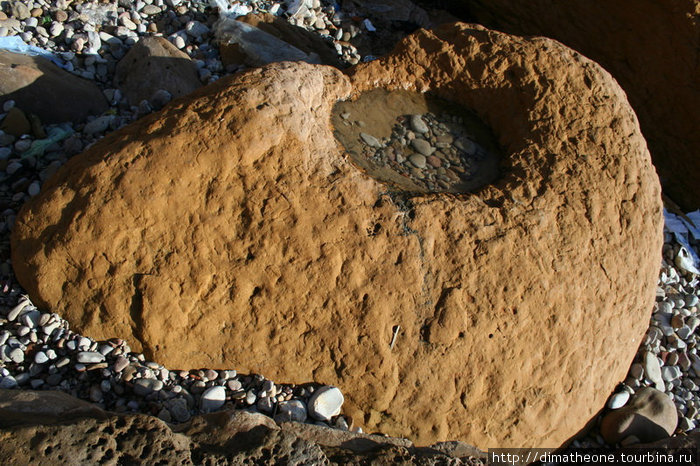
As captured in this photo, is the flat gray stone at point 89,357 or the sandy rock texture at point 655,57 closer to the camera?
the flat gray stone at point 89,357

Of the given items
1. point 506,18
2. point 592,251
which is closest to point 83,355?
point 592,251

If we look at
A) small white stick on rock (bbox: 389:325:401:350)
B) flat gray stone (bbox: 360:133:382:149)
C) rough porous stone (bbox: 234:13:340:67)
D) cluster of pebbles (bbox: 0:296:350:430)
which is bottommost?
cluster of pebbles (bbox: 0:296:350:430)

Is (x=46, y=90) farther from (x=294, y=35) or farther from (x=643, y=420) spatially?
(x=643, y=420)

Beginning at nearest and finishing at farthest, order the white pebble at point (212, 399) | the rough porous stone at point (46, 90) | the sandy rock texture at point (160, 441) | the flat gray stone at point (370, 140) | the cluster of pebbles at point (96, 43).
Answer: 1. the sandy rock texture at point (160, 441)
2. the white pebble at point (212, 399)
3. the flat gray stone at point (370, 140)
4. the cluster of pebbles at point (96, 43)
5. the rough porous stone at point (46, 90)

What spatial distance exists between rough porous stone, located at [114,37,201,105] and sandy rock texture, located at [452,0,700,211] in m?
3.06

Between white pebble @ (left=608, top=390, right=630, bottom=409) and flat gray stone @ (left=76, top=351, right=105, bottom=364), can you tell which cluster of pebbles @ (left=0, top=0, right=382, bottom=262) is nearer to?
flat gray stone @ (left=76, top=351, right=105, bottom=364)

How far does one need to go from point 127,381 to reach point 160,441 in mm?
747

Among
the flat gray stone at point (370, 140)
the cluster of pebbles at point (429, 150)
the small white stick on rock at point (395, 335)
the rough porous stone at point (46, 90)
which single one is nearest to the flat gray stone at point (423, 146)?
the cluster of pebbles at point (429, 150)

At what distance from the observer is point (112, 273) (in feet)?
7.97

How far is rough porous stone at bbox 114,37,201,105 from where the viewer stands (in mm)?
3846

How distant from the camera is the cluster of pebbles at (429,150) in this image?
118 inches

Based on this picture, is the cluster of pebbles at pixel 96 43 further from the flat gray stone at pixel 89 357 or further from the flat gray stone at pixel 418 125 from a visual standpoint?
the flat gray stone at pixel 418 125

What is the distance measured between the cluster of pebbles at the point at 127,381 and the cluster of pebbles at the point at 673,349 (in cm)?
149

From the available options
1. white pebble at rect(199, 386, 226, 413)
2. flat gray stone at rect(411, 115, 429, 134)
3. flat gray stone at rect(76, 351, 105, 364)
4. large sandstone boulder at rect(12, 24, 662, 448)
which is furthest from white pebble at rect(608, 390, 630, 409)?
flat gray stone at rect(76, 351, 105, 364)
